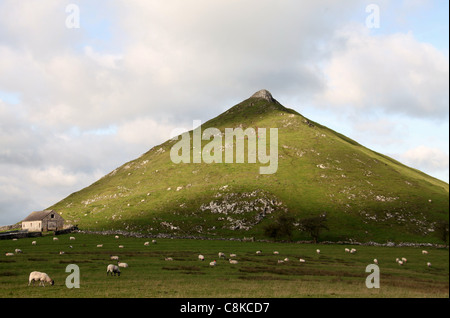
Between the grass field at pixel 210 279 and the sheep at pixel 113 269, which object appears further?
the sheep at pixel 113 269

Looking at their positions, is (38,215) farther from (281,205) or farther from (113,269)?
(113,269)

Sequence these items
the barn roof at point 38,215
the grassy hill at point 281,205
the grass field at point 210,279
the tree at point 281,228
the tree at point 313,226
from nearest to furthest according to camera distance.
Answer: the grass field at point 210,279, the tree at point 313,226, the tree at point 281,228, the grassy hill at point 281,205, the barn roof at point 38,215

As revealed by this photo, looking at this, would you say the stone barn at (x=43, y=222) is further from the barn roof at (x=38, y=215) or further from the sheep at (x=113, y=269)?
the sheep at (x=113, y=269)

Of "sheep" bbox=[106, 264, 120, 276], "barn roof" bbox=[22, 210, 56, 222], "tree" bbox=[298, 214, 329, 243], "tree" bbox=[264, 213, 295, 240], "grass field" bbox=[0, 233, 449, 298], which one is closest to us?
"grass field" bbox=[0, 233, 449, 298]

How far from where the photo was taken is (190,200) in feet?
578

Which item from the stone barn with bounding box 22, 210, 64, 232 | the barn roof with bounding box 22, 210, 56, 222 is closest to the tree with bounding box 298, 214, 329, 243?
the stone barn with bounding box 22, 210, 64, 232

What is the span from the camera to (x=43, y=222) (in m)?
153

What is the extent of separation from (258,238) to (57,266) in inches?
3462

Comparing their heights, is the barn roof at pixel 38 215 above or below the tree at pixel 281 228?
above

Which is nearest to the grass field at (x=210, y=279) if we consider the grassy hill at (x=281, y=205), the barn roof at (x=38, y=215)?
the grassy hill at (x=281, y=205)

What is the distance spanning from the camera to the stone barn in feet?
503

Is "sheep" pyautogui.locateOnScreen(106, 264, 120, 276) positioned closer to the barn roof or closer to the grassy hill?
the grassy hill

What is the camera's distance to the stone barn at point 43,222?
503ft
